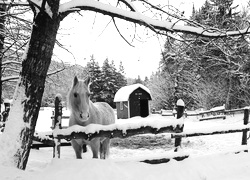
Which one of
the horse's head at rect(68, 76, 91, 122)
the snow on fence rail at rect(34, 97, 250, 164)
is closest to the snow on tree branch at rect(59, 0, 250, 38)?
the horse's head at rect(68, 76, 91, 122)

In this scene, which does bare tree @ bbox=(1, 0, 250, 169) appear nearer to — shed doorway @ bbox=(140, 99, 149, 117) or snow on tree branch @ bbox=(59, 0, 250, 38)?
snow on tree branch @ bbox=(59, 0, 250, 38)

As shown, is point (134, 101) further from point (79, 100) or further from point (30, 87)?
point (30, 87)

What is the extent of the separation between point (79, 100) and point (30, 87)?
107 cm

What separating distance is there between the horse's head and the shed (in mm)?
21981

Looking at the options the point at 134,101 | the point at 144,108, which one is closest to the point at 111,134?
the point at 134,101

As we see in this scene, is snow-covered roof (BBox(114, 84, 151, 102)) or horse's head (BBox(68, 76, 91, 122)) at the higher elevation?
snow-covered roof (BBox(114, 84, 151, 102))

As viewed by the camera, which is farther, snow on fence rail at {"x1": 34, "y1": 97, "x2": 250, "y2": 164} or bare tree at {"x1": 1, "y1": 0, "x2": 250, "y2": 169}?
snow on fence rail at {"x1": 34, "y1": 97, "x2": 250, "y2": 164}

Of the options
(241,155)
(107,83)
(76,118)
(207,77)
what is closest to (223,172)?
(241,155)

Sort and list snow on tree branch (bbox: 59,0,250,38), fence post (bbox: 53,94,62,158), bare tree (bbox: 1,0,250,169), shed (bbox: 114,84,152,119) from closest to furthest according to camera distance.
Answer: bare tree (bbox: 1,0,250,169)
snow on tree branch (bbox: 59,0,250,38)
fence post (bbox: 53,94,62,158)
shed (bbox: 114,84,152,119)

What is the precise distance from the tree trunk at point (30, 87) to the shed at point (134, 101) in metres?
23.1

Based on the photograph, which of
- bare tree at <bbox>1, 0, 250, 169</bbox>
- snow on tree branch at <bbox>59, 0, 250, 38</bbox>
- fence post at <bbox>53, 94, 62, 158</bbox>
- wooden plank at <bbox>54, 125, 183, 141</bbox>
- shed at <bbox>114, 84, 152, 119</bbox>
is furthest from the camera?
shed at <bbox>114, 84, 152, 119</bbox>

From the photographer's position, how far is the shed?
26531 mm

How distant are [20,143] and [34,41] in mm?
1393

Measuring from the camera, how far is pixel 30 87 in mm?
3156
